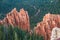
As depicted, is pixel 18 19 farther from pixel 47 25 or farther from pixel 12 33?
pixel 47 25

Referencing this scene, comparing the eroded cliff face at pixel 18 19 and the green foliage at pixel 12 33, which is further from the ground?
the eroded cliff face at pixel 18 19

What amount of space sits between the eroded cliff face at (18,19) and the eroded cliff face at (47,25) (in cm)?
23

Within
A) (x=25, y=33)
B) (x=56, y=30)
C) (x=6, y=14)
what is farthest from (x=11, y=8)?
(x=56, y=30)

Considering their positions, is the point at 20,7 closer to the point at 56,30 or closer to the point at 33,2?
the point at 33,2

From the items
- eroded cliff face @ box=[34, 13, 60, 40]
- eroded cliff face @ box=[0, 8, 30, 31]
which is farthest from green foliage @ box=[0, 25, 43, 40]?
eroded cliff face @ box=[34, 13, 60, 40]

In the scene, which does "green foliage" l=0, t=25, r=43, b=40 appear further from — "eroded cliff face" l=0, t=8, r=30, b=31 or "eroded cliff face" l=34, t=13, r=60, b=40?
"eroded cliff face" l=34, t=13, r=60, b=40

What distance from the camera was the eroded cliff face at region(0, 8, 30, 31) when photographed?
7.04m

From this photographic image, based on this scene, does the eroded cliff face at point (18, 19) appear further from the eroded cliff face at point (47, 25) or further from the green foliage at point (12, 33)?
the eroded cliff face at point (47, 25)

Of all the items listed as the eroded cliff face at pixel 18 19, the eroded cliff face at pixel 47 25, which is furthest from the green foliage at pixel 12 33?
the eroded cliff face at pixel 47 25

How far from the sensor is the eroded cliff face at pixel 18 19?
7.04 m

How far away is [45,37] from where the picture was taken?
275 inches

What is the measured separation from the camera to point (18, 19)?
7.08 meters

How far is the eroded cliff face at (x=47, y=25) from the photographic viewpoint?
696 centimetres

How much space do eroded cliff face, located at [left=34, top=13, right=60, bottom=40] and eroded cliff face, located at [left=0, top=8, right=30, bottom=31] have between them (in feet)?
0.76
